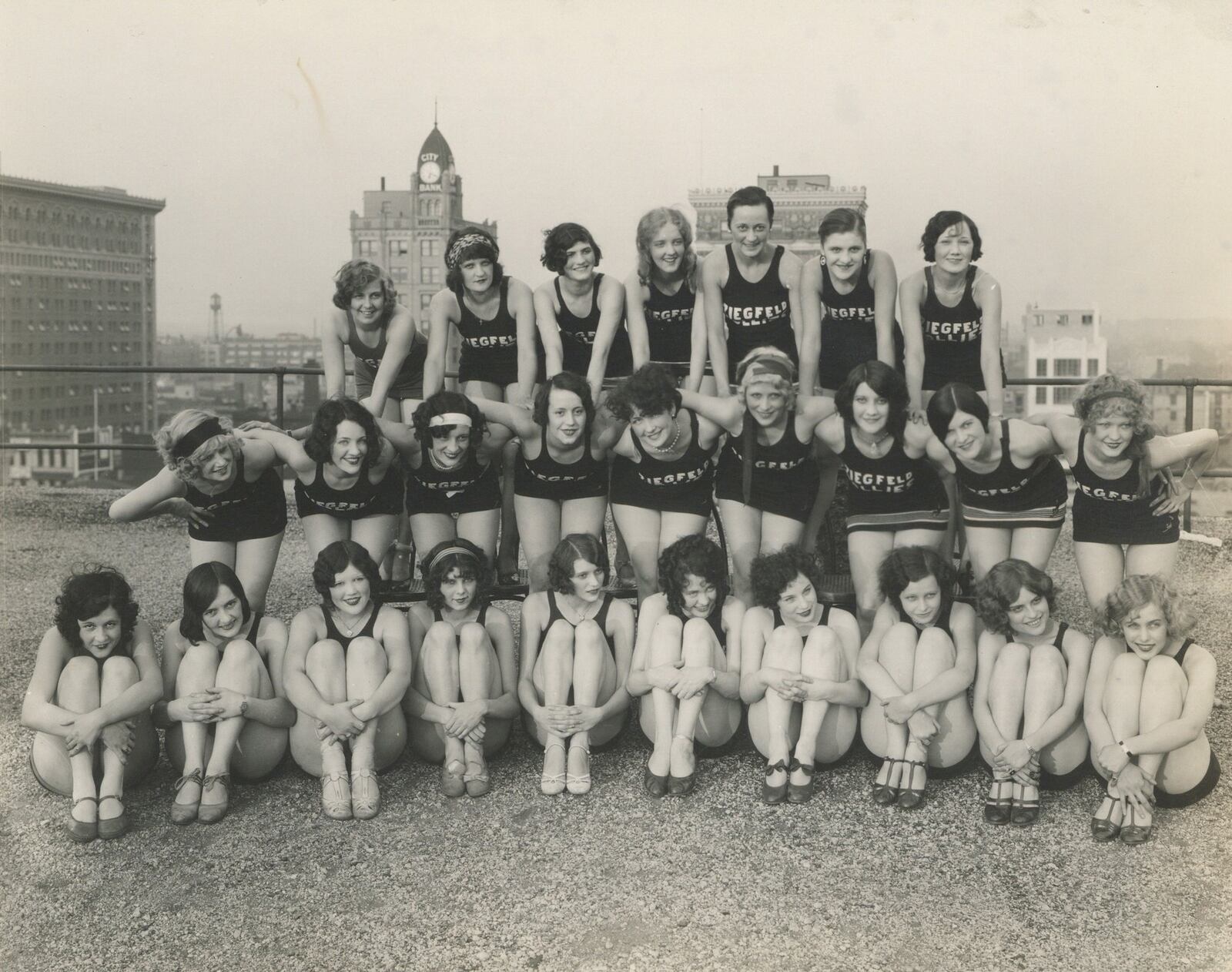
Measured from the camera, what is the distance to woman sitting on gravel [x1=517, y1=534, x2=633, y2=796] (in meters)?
3.63

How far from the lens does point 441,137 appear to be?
114 m

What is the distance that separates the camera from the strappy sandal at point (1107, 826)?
10.5 feet

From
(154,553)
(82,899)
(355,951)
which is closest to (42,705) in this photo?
(82,899)

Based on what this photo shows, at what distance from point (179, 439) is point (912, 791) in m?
2.71

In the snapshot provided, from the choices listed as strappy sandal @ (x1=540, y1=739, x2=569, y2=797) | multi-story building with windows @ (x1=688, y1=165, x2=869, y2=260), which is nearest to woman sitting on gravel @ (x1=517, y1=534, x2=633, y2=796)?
strappy sandal @ (x1=540, y1=739, x2=569, y2=797)

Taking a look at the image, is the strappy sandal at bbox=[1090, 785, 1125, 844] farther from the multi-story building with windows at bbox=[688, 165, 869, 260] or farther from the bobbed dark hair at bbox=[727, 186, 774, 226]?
the multi-story building with windows at bbox=[688, 165, 869, 260]

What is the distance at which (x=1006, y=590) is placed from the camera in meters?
3.48

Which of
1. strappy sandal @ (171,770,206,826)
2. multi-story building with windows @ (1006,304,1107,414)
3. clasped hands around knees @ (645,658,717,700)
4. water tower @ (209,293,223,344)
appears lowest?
strappy sandal @ (171,770,206,826)

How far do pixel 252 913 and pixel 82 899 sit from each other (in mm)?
487

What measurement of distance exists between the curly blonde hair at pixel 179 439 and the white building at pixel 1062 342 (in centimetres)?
6100

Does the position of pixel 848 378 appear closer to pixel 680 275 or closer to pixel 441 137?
pixel 680 275

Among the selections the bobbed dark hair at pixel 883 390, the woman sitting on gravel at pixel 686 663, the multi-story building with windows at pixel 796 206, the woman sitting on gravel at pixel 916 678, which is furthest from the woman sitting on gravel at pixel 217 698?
the multi-story building with windows at pixel 796 206

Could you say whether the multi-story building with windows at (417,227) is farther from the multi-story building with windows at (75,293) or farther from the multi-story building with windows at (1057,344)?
the multi-story building with windows at (1057,344)

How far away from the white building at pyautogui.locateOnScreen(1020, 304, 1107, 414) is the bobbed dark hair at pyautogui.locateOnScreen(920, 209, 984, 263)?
2346 inches
